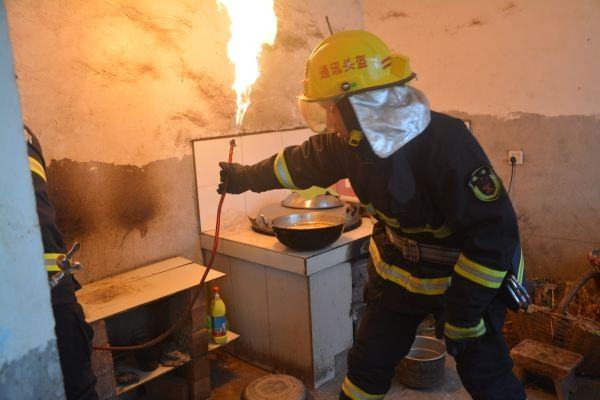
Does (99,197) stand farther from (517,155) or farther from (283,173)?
(517,155)

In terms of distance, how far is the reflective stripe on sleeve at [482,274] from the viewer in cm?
212

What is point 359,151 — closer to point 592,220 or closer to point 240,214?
point 240,214

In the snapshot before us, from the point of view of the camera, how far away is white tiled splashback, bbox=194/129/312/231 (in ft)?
12.7

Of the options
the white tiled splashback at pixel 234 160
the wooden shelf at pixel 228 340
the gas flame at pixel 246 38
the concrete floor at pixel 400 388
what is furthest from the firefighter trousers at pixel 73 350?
the gas flame at pixel 246 38

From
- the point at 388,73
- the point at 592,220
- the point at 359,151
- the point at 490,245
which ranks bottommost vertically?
the point at 592,220

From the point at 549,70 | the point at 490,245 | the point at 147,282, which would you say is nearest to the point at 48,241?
the point at 147,282

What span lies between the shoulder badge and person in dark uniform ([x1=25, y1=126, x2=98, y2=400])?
5.64ft

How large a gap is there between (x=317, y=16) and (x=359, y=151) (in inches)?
103

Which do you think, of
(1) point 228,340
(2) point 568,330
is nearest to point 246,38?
(1) point 228,340

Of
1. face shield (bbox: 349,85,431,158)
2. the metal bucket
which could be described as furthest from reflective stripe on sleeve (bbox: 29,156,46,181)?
the metal bucket

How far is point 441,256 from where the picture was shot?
2367mm

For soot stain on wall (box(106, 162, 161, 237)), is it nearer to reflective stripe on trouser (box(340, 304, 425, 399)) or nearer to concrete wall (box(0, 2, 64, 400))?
reflective stripe on trouser (box(340, 304, 425, 399))

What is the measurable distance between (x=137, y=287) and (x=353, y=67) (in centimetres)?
193

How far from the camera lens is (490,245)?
2105 millimetres
